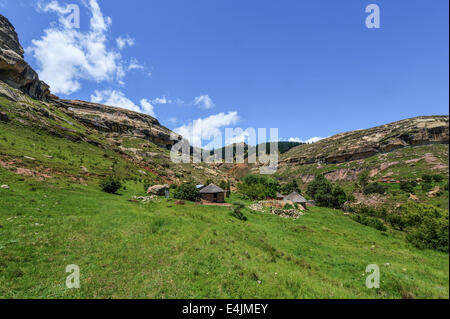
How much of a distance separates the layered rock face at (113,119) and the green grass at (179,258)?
89.4m

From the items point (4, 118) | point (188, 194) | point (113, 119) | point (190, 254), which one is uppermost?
point (113, 119)

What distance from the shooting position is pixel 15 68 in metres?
54.3

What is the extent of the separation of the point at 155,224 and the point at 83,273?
5.94 m

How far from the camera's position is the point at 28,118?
41594 millimetres

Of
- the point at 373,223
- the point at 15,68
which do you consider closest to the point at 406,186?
the point at 373,223

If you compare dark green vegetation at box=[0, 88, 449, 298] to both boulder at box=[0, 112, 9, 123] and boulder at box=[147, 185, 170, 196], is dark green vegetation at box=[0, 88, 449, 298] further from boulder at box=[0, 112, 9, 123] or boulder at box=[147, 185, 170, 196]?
boulder at box=[0, 112, 9, 123]

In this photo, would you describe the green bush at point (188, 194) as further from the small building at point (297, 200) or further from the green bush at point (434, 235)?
the green bush at point (434, 235)

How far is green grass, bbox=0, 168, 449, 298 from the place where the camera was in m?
5.20

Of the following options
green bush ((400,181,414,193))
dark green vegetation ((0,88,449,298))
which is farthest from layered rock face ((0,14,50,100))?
green bush ((400,181,414,193))

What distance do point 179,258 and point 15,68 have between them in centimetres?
8888

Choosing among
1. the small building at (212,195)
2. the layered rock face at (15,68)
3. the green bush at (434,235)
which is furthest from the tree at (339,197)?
the layered rock face at (15,68)

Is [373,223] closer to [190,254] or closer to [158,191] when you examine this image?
[190,254]

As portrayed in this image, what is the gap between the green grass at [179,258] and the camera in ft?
17.1
